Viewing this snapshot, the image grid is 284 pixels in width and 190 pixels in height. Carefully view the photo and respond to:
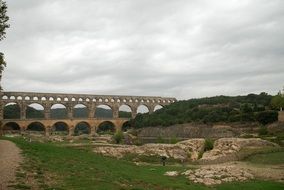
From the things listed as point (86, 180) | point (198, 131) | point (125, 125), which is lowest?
point (198, 131)

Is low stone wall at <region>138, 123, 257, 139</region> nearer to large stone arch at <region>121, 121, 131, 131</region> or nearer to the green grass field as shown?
large stone arch at <region>121, 121, 131, 131</region>

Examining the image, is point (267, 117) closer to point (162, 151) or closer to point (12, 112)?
point (162, 151)

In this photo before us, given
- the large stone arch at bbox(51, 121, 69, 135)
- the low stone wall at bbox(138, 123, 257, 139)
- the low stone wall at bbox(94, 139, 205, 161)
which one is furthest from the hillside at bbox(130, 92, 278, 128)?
the low stone wall at bbox(94, 139, 205, 161)

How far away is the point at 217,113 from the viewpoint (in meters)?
92.9

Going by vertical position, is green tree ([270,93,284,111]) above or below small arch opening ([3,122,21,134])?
above

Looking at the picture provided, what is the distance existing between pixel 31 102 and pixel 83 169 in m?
95.2

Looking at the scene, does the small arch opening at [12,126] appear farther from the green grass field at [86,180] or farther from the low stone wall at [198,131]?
the green grass field at [86,180]

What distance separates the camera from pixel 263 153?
136 ft

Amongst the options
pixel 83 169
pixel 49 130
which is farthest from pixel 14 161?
pixel 49 130

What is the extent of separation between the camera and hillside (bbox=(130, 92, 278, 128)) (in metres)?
83.7

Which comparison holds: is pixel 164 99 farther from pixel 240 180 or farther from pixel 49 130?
pixel 240 180

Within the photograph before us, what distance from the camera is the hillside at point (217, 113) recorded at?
83675mm

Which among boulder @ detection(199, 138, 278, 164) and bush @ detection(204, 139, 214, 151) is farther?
bush @ detection(204, 139, 214, 151)

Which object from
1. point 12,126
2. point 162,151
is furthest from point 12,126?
point 162,151
